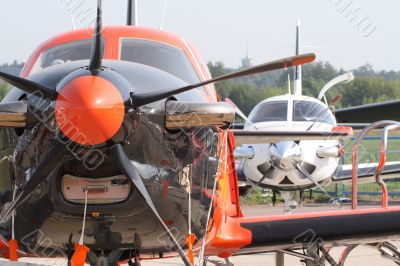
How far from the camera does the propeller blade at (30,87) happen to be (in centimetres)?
424

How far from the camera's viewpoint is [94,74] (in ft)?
13.6

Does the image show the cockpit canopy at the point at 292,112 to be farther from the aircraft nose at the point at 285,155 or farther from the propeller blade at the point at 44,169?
the propeller blade at the point at 44,169

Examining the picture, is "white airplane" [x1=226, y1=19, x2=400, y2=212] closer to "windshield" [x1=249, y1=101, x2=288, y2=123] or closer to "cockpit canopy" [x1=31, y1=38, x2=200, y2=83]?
"windshield" [x1=249, y1=101, x2=288, y2=123]

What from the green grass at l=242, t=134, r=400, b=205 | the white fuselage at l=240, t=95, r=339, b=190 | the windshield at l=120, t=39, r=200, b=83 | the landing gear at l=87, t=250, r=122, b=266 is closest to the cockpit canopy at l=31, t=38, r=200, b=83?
the windshield at l=120, t=39, r=200, b=83

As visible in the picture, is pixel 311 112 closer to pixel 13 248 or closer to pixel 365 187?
pixel 365 187

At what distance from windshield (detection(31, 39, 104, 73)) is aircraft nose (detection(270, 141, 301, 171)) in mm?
10393

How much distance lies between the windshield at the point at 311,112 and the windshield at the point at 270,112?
0.24 metres

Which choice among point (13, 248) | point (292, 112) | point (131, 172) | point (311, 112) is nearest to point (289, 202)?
point (292, 112)

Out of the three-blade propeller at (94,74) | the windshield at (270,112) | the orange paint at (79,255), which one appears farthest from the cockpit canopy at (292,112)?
the three-blade propeller at (94,74)

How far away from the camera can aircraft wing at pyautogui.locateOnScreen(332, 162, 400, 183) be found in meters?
15.8

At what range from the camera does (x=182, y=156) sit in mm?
4742

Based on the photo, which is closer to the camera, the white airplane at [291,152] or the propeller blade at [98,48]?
the propeller blade at [98,48]

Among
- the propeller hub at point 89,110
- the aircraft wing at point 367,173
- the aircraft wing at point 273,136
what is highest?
the propeller hub at point 89,110

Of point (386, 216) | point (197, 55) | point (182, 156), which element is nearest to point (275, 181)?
point (386, 216)
